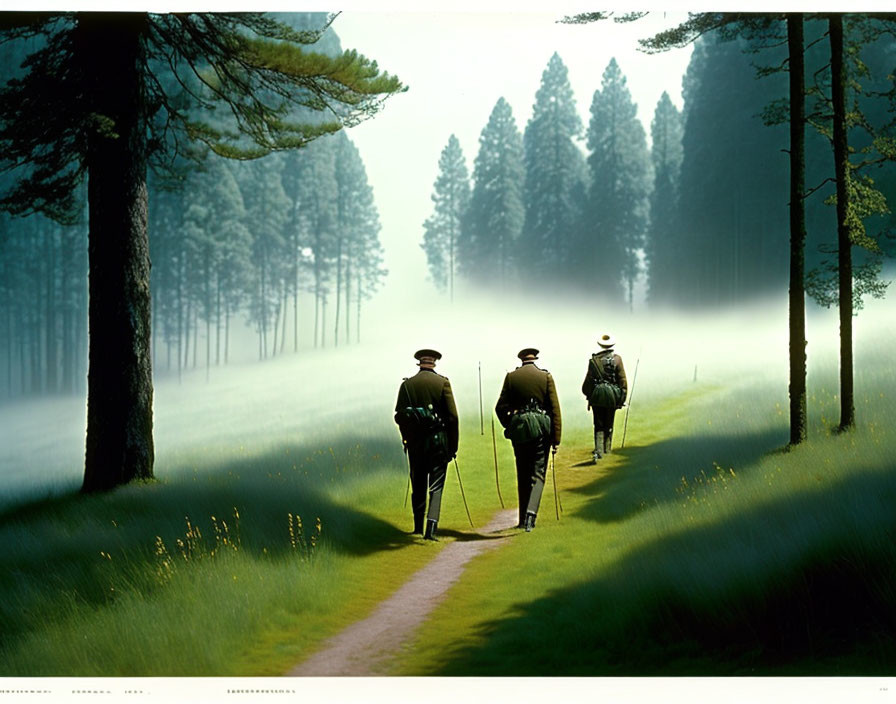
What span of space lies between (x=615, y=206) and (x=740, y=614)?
9161 mm

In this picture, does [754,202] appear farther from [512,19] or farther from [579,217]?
[512,19]

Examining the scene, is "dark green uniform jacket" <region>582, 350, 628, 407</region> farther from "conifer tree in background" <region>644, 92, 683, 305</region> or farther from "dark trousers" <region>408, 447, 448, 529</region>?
"dark trousers" <region>408, 447, 448, 529</region>

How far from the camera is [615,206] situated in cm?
1408

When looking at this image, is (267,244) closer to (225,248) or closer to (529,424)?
(225,248)

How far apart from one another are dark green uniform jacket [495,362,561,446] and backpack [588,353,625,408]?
3.05 meters

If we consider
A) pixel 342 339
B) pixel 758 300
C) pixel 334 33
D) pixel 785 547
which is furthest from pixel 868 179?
pixel 342 339

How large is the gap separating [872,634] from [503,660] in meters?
2.85

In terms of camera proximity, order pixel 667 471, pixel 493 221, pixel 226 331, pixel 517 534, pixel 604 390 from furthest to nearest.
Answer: pixel 226 331 < pixel 493 221 < pixel 604 390 < pixel 667 471 < pixel 517 534

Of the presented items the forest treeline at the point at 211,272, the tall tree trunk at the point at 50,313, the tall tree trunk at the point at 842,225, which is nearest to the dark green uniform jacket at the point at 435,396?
the tall tree trunk at the point at 842,225

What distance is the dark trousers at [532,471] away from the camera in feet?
31.8

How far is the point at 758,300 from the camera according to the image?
12891 mm

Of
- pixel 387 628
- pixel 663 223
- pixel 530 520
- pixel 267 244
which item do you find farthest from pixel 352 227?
pixel 387 628

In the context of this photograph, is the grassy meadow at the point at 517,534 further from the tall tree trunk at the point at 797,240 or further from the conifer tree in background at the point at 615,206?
the conifer tree in background at the point at 615,206

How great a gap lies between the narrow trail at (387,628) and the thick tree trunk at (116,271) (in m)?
4.60
